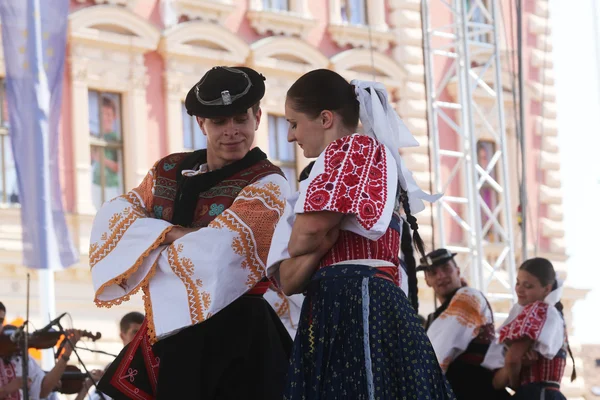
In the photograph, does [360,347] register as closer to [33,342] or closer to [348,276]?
[348,276]

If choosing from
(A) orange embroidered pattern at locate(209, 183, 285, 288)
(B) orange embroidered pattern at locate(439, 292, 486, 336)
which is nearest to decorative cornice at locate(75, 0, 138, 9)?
(B) orange embroidered pattern at locate(439, 292, 486, 336)

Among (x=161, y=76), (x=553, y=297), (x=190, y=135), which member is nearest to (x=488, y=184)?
(x=190, y=135)

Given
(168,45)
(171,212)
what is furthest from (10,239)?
(171,212)

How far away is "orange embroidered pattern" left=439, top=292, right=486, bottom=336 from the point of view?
6652mm

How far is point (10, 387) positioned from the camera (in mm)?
7016

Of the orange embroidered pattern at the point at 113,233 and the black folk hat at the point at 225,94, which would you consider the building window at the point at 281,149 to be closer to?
the black folk hat at the point at 225,94

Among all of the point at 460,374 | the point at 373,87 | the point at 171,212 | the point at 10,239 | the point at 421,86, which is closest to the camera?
the point at 373,87

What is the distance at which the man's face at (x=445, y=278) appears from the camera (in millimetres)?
6902

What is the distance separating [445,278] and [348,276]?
345cm

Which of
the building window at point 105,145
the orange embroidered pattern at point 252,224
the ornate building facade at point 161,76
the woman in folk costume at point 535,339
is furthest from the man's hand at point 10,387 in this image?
the building window at point 105,145

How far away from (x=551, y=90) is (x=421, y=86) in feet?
8.50

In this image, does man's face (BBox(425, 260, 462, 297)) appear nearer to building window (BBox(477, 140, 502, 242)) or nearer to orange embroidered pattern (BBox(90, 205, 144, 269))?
orange embroidered pattern (BBox(90, 205, 144, 269))

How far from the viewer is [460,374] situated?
22.0 feet

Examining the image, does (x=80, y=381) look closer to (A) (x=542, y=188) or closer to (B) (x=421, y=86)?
(B) (x=421, y=86)
